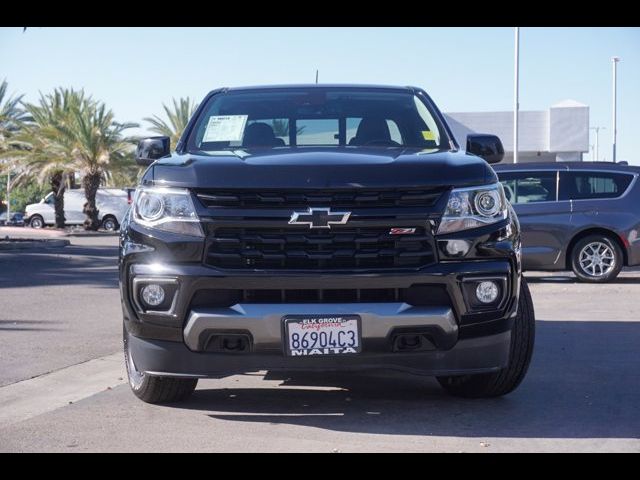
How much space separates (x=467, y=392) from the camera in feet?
20.9

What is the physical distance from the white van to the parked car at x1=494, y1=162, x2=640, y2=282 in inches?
1370

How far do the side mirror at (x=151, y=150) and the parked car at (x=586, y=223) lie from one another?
30.6ft

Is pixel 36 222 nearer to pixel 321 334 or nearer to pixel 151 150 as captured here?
pixel 151 150

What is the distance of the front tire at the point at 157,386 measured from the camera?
239 inches

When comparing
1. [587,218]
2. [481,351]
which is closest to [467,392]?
[481,351]

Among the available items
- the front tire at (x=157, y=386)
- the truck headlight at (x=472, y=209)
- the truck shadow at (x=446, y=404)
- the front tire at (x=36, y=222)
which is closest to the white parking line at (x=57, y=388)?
the front tire at (x=157, y=386)

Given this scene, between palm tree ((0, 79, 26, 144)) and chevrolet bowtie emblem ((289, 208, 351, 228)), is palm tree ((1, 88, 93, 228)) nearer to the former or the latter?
palm tree ((0, 79, 26, 144))

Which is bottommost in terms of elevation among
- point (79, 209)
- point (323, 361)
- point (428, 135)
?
point (79, 209)

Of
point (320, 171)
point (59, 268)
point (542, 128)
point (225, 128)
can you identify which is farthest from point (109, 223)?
point (320, 171)

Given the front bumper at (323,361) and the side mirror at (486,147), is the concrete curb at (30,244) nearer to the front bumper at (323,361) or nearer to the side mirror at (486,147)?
the side mirror at (486,147)

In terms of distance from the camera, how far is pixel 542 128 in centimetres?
5259

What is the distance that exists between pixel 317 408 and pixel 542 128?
48121 mm

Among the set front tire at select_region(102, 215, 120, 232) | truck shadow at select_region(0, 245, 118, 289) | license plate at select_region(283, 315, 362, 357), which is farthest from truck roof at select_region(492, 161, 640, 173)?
front tire at select_region(102, 215, 120, 232)
